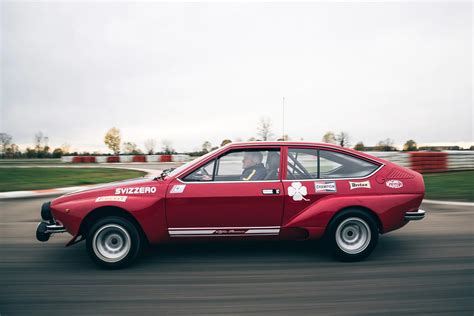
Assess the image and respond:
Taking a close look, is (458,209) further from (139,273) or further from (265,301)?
(139,273)

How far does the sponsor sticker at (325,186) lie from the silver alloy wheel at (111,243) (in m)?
2.47

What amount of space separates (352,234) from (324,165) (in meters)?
0.97


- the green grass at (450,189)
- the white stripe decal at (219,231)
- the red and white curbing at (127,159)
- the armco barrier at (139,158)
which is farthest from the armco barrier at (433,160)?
the armco barrier at (139,158)

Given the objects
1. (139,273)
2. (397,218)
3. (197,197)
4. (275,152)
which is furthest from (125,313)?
(397,218)

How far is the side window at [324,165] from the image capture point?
4.35 m

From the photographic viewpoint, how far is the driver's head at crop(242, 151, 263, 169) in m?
4.41

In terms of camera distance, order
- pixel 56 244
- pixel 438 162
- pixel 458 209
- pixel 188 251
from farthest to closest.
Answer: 1. pixel 438 162
2. pixel 458 209
3. pixel 56 244
4. pixel 188 251

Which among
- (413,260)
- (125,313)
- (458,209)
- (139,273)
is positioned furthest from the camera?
(458,209)

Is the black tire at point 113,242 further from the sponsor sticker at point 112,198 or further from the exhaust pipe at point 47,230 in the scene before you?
the exhaust pipe at point 47,230

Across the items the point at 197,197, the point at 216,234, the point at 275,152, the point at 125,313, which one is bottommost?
the point at 125,313

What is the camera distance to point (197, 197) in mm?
4113

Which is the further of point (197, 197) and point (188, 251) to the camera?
point (188, 251)

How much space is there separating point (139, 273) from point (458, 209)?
24.3ft

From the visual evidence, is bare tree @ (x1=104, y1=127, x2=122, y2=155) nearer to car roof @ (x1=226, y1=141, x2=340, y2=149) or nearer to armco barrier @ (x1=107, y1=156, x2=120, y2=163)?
armco barrier @ (x1=107, y1=156, x2=120, y2=163)
